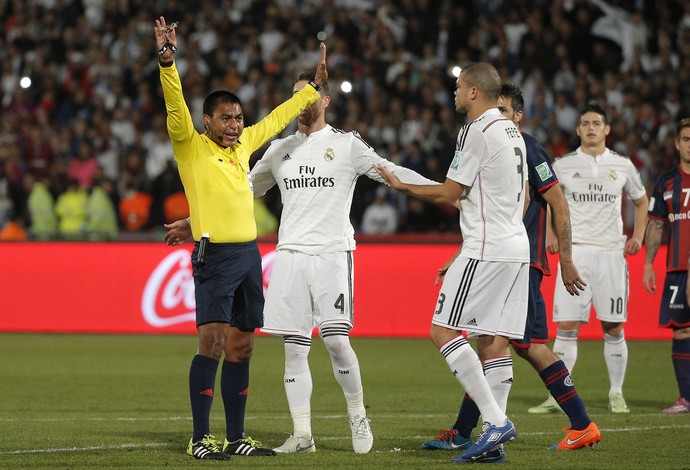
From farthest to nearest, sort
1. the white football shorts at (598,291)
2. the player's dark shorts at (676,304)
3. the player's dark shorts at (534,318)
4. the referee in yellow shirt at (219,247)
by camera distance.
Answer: the white football shorts at (598,291)
the player's dark shorts at (676,304)
the player's dark shorts at (534,318)
the referee in yellow shirt at (219,247)

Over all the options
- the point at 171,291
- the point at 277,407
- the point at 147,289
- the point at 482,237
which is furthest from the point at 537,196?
the point at 147,289

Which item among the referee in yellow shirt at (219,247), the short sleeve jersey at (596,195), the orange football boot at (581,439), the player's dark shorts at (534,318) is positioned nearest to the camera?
the referee in yellow shirt at (219,247)

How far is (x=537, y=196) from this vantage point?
8.29m

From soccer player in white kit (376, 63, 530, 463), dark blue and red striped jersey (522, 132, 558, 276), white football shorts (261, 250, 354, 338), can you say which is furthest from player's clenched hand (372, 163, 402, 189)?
dark blue and red striped jersey (522, 132, 558, 276)

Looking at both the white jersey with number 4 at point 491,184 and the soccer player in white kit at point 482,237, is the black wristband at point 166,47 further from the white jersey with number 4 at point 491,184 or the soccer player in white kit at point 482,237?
the white jersey with number 4 at point 491,184

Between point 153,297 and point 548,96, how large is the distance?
316 inches

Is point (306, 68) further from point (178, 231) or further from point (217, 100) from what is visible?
point (217, 100)

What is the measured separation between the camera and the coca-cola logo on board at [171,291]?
1598 centimetres

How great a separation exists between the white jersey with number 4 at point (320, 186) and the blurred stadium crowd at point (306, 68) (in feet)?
32.2

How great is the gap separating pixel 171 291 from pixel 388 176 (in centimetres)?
916

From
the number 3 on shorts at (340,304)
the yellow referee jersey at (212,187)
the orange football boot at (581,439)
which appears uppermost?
the yellow referee jersey at (212,187)

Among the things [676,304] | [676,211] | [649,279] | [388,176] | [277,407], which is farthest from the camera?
[649,279]

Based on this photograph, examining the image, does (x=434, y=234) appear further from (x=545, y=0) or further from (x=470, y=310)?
(x=470, y=310)

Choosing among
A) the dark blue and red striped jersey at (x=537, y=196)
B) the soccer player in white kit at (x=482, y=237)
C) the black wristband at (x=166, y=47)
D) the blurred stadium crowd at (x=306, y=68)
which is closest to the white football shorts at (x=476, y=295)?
the soccer player in white kit at (x=482, y=237)
